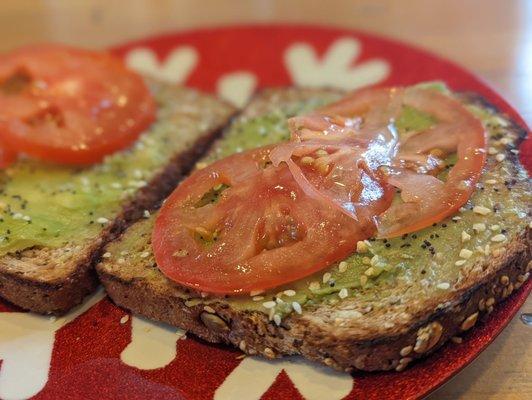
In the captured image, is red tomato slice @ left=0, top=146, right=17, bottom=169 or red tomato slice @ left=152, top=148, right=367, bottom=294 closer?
red tomato slice @ left=152, top=148, right=367, bottom=294

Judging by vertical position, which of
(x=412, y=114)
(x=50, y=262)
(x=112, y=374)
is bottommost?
(x=112, y=374)

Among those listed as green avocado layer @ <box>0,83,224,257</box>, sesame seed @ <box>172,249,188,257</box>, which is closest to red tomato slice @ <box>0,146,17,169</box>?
green avocado layer @ <box>0,83,224,257</box>

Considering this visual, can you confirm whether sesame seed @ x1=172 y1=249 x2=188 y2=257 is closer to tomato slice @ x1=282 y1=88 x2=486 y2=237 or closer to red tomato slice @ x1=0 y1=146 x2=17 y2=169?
tomato slice @ x1=282 y1=88 x2=486 y2=237

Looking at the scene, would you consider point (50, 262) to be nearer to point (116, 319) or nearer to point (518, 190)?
point (116, 319)

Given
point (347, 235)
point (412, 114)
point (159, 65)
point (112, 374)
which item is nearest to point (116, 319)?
point (112, 374)

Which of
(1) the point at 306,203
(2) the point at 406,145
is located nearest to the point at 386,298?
(1) the point at 306,203

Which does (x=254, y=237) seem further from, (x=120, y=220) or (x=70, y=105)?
(x=70, y=105)

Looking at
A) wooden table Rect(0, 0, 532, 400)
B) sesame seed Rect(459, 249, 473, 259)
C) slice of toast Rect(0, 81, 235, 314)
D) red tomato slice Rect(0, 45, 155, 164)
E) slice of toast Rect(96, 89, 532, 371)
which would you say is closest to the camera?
slice of toast Rect(96, 89, 532, 371)
